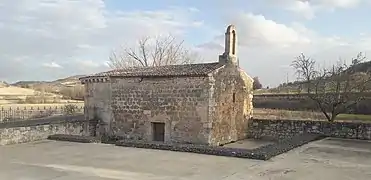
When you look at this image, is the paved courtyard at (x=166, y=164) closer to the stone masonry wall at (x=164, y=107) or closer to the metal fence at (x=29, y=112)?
the stone masonry wall at (x=164, y=107)

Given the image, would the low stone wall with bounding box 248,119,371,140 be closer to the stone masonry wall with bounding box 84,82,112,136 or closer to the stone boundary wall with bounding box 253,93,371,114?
the stone masonry wall with bounding box 84,82,112,136

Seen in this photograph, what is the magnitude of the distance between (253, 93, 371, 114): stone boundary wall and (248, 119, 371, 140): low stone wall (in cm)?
842

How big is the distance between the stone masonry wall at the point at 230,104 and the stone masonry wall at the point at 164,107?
56 centimetres

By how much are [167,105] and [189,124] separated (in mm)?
1495

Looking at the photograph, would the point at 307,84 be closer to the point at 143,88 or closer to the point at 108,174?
the point at 143,88

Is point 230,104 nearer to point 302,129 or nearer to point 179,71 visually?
point 179,71

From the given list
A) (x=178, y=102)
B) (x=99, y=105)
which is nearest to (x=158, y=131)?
(x=178, y=102)

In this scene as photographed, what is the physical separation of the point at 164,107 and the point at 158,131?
1.34 metres

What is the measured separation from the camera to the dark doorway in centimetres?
1891

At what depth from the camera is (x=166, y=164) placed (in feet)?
37.7

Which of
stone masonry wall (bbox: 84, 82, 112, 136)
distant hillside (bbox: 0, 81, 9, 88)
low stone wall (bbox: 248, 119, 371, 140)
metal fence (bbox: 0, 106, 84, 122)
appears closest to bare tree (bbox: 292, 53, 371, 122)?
low stone wall (bbox: 248, 119, 371, 140)

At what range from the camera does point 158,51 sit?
45.2 meters

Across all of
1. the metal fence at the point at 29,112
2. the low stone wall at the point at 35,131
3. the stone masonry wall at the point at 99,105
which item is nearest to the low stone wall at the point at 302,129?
the stone masonry wall at the point at 99,105

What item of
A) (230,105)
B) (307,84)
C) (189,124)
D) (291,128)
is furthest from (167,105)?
(307,84)
